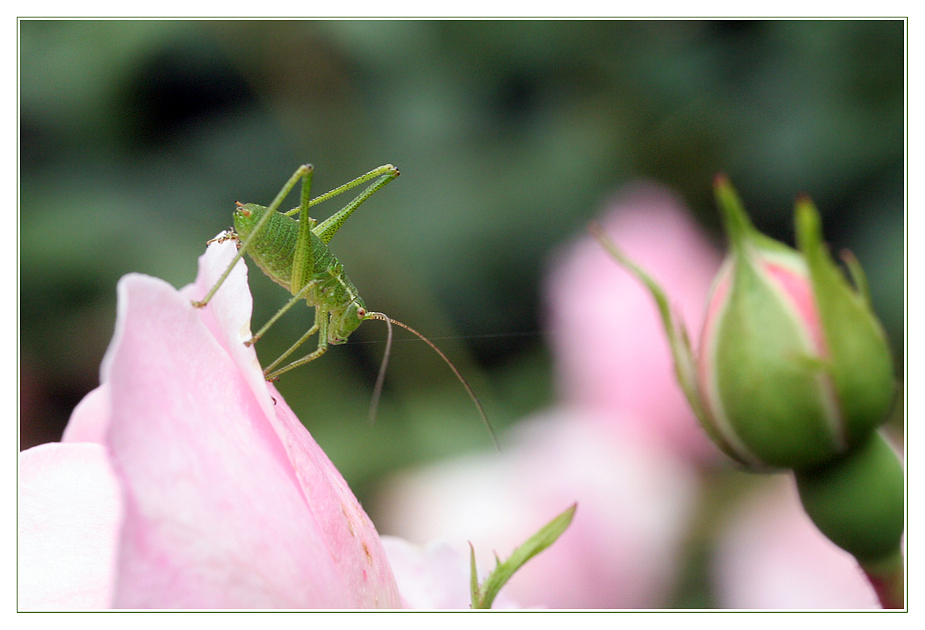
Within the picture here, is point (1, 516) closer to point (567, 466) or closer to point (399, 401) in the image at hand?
point (567, 466)

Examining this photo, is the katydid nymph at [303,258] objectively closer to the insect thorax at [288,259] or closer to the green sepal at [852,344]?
the insect thorax at [288,259]

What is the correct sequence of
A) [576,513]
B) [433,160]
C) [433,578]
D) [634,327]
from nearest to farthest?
1. [433,578]
2. [576,513]
3. [634,327]
4. [433,160]

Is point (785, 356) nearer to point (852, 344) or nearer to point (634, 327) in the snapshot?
point (852, 344)

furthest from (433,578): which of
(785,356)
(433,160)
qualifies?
(433,160)

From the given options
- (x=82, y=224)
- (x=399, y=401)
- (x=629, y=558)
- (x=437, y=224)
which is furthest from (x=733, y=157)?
(x=82, y=224)

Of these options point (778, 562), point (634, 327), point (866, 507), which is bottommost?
point (778, 562)

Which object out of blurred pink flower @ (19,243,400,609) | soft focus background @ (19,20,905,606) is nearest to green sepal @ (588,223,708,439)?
blurred pink flower @ (19,243,400,609)

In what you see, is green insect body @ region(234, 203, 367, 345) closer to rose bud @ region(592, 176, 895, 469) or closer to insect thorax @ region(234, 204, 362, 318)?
insect thorax @ region(234, 204, 362, 318)
